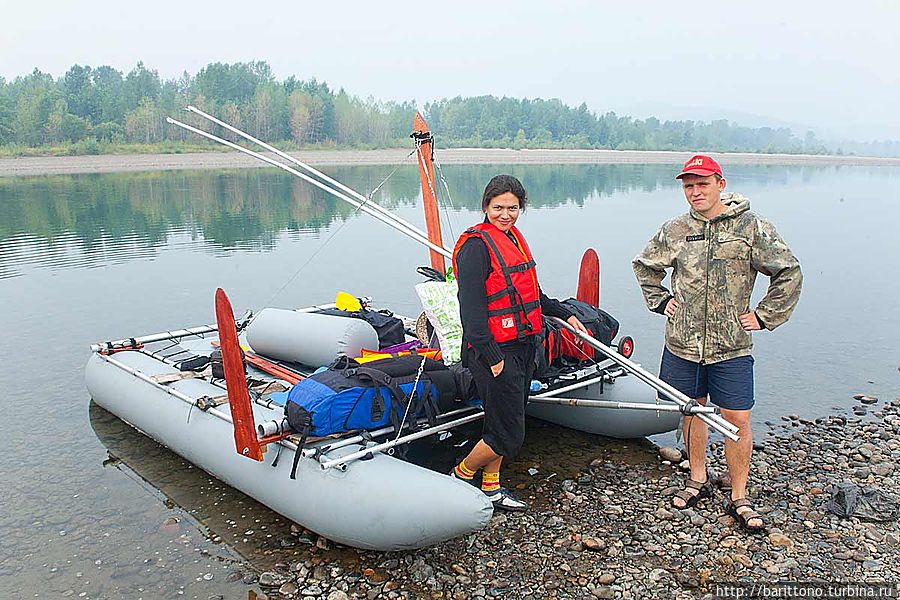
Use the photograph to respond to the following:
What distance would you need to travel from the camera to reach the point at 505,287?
4.49 m

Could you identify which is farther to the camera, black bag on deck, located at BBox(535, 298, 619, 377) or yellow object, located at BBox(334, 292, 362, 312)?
yellow object, located at BBox(334, 292, 362, 312)

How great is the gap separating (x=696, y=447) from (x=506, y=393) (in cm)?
153

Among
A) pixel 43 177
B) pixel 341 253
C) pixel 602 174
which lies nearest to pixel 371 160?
pixel 602 174

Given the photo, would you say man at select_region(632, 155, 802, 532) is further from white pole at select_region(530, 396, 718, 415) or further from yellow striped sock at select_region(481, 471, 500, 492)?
yellow striped sock at select_region(481, 471, 500, 492)

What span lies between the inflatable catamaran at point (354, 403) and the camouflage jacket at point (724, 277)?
0.39m

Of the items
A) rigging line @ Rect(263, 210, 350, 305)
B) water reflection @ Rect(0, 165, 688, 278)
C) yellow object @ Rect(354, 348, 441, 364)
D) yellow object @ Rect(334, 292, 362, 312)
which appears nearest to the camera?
yellow object @ Rect(354, 348, 441, 364)

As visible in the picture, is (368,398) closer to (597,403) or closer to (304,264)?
(597,403)

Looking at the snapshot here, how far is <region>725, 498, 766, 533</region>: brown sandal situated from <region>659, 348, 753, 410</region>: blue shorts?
695 mm

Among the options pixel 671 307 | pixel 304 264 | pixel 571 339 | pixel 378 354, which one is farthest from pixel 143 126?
pixel 671 307

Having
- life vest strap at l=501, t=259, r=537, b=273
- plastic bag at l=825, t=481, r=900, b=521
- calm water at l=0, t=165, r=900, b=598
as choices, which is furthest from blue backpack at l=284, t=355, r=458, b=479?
plastic bag at l=825, t=481, r=900, b=521

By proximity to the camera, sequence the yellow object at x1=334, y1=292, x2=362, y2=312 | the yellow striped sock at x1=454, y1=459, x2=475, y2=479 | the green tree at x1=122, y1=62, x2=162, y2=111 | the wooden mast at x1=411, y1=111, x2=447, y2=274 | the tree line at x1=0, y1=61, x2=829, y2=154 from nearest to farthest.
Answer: the yellow striped sock at x1=454, y1=459, x2=475, y2=479 < the yellow object at x1=334, y1=292, x2=362, y2=312 < the wooden mast at x1=411, y1=111, x2=447, y2=274 < the tree line at x1=0, y1=61, x2=829, y2=154 < the green tree at x1=122, y1=62, x2=162, y2=111

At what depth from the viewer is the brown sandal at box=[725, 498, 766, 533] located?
4.83 metres

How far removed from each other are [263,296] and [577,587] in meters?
9.53

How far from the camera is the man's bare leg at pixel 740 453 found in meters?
4.77
